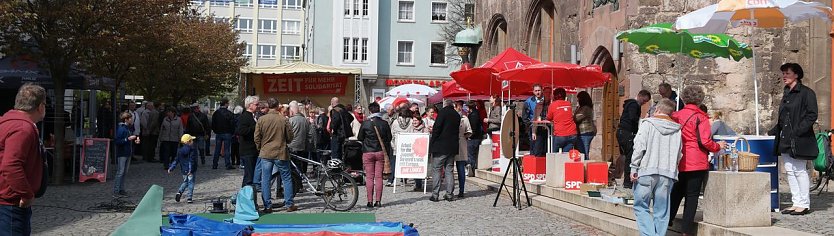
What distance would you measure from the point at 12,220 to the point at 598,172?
9084mm

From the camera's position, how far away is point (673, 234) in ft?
33.7

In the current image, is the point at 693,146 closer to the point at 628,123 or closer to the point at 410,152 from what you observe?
the point at 628,123

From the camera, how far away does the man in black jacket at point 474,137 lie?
19.3 m

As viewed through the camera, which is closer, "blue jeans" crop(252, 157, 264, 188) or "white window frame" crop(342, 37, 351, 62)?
"blue jeans" crop(252, 157, 264, 188)

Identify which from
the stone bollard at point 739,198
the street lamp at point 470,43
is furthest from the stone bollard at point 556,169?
the street lamp at point 470,43

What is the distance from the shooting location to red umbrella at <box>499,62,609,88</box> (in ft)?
55.3

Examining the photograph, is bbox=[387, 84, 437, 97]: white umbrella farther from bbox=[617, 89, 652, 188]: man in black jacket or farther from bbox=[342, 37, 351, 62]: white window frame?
bbox=[342, 37, 351, 62]: white window frame

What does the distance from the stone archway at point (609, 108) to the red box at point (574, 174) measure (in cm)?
677

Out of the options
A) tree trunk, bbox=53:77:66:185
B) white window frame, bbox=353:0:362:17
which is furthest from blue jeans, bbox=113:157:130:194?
white window frame, bbox=353:0:362:17

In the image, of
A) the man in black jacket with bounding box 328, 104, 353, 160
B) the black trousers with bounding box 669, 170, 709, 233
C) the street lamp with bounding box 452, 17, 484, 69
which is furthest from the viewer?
the street lamp with bounding box 452, 17, 484, 69

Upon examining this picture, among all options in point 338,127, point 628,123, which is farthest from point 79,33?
point 628,123

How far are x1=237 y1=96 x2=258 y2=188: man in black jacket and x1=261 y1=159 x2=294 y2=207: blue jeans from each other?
32.5 inches

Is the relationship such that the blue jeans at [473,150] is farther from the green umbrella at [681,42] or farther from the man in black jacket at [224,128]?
the man in black jacket at [224,128]

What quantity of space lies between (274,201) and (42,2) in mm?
6760
